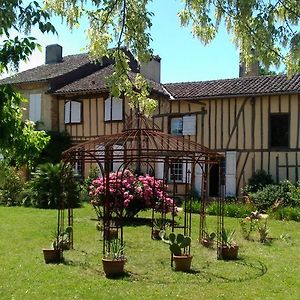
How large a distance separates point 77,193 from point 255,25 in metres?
14.4

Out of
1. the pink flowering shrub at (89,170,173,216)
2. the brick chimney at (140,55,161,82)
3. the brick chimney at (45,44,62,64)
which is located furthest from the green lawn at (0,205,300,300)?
the brick chimney at (45,44,62,64)

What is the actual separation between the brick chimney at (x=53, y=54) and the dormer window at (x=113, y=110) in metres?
8.09

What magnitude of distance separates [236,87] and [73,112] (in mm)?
8014

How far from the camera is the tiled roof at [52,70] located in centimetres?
2597

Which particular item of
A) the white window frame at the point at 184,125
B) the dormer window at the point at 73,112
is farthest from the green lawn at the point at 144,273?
the dormer window at the point at 73,112

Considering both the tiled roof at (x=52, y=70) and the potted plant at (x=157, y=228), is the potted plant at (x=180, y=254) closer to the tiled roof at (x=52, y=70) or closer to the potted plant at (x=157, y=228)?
the potted plant at (x=157, y=228)

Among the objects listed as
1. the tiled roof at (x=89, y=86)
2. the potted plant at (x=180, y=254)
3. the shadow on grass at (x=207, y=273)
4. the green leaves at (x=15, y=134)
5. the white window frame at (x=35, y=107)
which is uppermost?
the tiled roof at (x=89, y=86)

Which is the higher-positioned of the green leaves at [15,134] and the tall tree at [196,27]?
the tall tree at [196,27]

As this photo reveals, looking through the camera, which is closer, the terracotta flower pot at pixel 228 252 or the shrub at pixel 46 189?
the terracotta flower pot at pixel 228 252

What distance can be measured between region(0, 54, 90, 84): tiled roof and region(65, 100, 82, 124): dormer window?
1916 mm

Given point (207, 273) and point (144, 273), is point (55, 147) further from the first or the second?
point (207, 273)

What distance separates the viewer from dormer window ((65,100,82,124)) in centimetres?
2417

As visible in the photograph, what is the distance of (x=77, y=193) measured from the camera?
18828 millimetres

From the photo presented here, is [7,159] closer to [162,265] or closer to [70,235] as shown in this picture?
[162,265]
